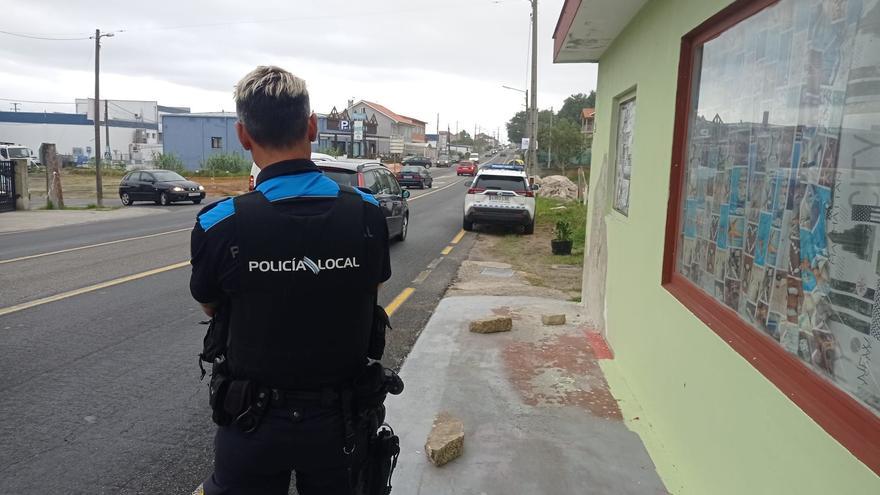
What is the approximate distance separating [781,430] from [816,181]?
2.93 feet

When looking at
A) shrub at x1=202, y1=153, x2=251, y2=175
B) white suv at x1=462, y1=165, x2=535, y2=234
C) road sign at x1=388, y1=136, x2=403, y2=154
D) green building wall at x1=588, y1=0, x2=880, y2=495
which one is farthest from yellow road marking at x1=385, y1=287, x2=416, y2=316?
road sign at x1=388, y1=136, x2=403, y2=154

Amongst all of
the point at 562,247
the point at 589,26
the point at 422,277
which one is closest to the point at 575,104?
the point at 562,247

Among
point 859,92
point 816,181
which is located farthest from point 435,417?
point 859,92

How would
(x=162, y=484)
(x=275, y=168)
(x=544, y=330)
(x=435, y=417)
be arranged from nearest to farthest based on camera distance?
(x=275, y=168) < (x=162, y=484) < (x=435, y=417) < (x=544, y=330)

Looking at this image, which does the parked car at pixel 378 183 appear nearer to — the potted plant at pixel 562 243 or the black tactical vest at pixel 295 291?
the potted plant at pixel 562 243

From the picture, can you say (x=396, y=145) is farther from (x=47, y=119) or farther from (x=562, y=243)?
(x=562, y=243)

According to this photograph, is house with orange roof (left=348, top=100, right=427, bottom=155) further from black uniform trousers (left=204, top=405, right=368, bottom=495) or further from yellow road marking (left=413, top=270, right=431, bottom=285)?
black uniform trousers (left=204, top=405, right=368, bottom=495)

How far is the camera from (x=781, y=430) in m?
2.18

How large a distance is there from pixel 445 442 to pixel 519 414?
837 millimetres

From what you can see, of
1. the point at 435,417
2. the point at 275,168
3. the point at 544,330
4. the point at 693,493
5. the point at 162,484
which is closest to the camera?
the point at 275,168

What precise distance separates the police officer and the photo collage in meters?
1.55

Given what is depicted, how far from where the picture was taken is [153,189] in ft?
83.9

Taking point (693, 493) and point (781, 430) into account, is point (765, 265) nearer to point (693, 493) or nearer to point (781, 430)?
point (781, 430)

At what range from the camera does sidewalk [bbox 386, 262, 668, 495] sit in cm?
339
